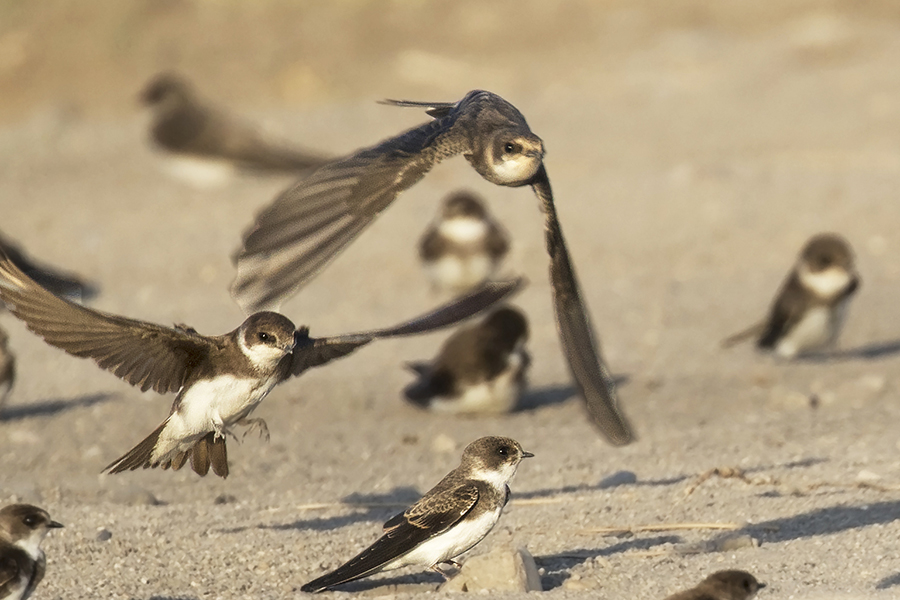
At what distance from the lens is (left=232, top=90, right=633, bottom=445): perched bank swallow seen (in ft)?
15.5

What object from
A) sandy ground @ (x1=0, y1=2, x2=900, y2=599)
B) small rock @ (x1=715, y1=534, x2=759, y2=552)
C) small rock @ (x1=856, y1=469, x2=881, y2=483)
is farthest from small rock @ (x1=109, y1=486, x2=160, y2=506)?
small rock @ (x1=856, y1=469, x2=881, y2=483)

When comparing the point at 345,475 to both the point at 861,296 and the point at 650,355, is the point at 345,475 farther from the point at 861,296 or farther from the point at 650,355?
the point at 861,296

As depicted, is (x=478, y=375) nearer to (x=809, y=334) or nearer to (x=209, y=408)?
(x=809, y=334)

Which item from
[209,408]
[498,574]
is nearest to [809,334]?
[498,574]

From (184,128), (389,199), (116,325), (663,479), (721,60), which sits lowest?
(663,479)

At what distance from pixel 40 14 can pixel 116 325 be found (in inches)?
649

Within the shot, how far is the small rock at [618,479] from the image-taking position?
21.3ft

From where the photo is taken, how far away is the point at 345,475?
23.5 feet

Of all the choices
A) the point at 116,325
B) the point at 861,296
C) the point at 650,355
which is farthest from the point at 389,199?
the point at 861,296

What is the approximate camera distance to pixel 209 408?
514cm

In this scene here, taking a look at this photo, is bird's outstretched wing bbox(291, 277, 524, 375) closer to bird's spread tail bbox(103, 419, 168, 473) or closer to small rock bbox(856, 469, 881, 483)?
bird's spread tail bbox(103, 419, 168, 473)

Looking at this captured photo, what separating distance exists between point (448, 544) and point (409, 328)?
728 mm

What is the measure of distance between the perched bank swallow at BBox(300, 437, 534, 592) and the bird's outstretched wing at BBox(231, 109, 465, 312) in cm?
85

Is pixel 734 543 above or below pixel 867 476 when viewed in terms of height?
below
